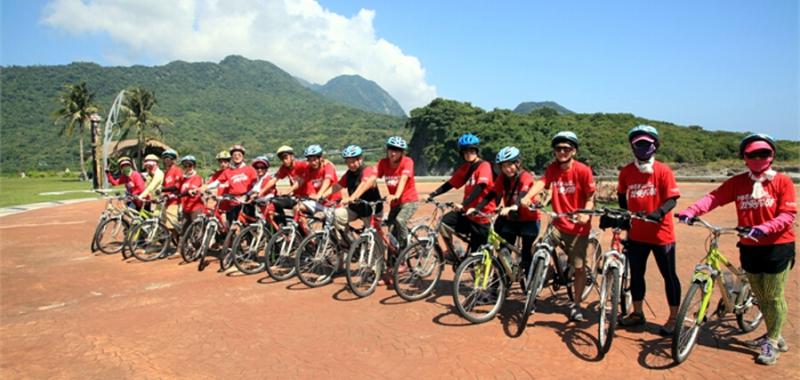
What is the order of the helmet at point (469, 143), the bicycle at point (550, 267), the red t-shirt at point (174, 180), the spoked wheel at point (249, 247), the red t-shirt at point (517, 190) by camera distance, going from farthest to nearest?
the red t-shirt at point (174, 180)
the spoked wheel at point (249, 247)
the helmet at point (469, 143)
the red t-shirt at point (517, 190)
the bicycle at point (550, 267)

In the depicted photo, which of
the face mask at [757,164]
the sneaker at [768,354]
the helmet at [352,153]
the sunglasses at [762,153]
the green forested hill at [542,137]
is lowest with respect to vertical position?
the sneaker at [768,354]

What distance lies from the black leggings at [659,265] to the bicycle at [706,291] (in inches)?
9.0

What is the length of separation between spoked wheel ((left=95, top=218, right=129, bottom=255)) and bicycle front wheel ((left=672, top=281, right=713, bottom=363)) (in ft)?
28.5

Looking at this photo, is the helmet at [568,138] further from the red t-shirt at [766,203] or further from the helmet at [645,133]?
the red t-shirt at [766,203]

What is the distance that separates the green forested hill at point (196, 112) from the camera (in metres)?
84.1

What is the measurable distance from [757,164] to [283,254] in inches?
219

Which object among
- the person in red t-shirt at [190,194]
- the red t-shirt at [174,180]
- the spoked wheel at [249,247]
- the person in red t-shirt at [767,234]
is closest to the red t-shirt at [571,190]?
the person in red t-shirt at [767,234]

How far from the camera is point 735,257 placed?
7.82 metres

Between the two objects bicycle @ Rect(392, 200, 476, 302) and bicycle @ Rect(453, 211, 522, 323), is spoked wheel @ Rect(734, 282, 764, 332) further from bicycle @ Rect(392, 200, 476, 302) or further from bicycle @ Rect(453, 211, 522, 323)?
bicycle @ Rect(392, 200, 476, 302)

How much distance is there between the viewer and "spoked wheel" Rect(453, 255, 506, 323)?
16.0 feet

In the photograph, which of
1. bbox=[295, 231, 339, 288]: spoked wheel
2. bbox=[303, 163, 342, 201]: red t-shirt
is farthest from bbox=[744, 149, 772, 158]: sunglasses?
bbox=[303, 163, 342, 201]: red t-shirt

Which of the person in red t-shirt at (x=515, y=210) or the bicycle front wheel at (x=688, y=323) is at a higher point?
the person in red t-shirt at (x=515, y=210)

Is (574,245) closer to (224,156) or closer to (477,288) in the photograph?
(477,288)

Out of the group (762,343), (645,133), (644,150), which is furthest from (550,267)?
(762,343)
